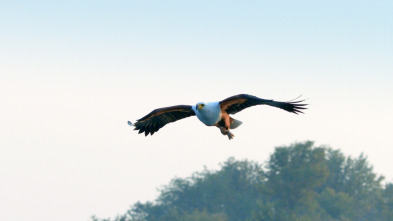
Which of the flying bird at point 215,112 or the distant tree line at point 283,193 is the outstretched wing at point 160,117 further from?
the distant tree line at point 283,193

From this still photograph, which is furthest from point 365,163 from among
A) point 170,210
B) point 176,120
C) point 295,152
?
point 176,120

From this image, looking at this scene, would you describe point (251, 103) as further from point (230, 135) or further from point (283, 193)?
point (283, 193)

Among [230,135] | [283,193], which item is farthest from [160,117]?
[283,193]

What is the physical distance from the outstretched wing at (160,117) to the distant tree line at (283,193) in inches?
2375

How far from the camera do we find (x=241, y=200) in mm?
90000

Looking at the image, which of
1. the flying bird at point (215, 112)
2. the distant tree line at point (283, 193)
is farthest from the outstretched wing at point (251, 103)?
the distant tree line at point (283, 193)

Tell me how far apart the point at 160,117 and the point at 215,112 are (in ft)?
9.05

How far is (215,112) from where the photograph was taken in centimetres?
1627

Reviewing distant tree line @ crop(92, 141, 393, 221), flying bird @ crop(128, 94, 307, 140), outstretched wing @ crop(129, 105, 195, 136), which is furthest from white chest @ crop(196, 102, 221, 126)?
distant tree line @ crop(92, 141, 393, 221)

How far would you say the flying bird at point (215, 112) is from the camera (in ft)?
53.4

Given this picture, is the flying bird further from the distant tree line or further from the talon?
the distant tree line

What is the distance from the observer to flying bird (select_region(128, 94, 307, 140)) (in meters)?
16.3

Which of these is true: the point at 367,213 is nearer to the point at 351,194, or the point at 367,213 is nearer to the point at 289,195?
the point at 351,194

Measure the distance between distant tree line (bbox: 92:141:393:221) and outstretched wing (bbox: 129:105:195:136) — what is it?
60318mm
